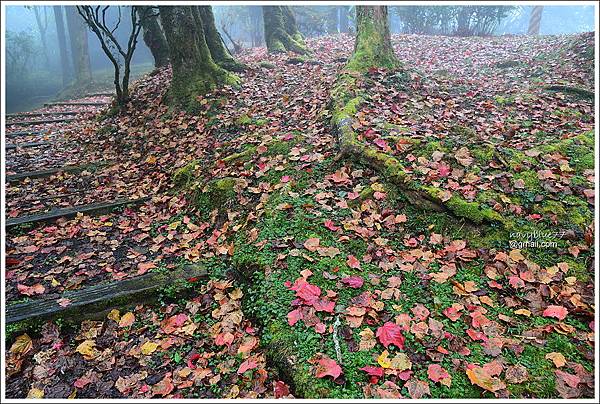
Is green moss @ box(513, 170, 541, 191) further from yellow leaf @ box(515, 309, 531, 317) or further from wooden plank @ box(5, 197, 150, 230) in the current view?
wooden plank @ box(5, 197, 150, 230)

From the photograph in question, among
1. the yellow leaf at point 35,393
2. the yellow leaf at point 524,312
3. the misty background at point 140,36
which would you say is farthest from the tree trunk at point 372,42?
the misty background at point 140,36

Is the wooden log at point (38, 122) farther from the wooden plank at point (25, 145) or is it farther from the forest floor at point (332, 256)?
the forest floor at point (332, 256)

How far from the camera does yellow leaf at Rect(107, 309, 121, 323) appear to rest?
3.21m

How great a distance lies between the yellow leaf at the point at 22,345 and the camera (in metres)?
2.90

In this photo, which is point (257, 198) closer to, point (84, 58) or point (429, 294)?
point (429, 294)

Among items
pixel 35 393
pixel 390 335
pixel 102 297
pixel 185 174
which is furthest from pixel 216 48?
pixel 390 335

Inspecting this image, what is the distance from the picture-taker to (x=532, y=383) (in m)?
2.34

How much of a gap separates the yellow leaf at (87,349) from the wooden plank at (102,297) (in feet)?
0.93

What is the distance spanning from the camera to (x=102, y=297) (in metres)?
3.26

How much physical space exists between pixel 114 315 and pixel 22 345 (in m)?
0.63

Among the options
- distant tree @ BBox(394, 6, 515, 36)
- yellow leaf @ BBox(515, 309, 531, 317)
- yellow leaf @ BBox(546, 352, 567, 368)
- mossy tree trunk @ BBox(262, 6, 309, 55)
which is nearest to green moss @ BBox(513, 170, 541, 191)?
yellow leaf @ BBox(515, 309, 531, 317)

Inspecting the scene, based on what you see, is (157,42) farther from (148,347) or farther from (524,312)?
(524,312)

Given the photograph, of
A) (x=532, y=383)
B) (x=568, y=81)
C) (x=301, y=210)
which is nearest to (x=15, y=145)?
(x=301, y=210)

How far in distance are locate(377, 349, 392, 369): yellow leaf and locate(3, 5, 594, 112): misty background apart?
512 inches
